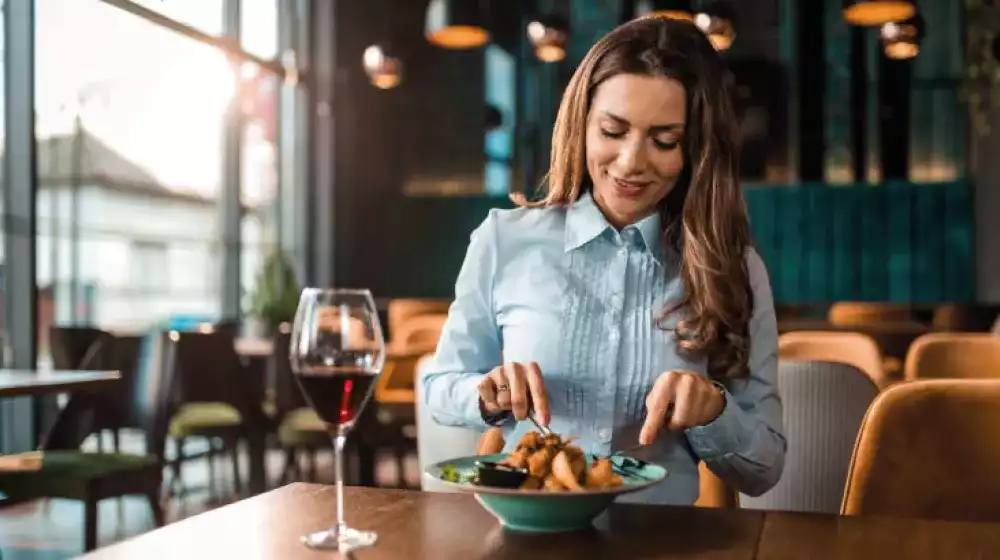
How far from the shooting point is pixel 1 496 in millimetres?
3486

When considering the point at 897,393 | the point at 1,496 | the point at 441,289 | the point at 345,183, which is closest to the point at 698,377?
the point at 897,393

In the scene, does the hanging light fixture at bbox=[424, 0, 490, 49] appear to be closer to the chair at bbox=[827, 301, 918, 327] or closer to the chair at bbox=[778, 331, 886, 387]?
the chair at bbox=[778, 331, 886, 387]

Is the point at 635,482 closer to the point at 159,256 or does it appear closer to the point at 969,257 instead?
the point at 159,256

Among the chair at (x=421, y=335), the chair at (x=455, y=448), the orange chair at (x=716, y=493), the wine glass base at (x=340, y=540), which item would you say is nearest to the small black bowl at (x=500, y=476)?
the wine glass base at (x=340, y=540)

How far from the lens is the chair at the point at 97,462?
3.46 m

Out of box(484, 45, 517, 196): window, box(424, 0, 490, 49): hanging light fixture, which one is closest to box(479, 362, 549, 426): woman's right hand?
box(424, 0, 490, 49): hanging light fixture

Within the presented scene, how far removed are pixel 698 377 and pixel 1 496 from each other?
3019 mm

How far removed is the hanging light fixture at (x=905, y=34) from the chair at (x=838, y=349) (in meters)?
3.77

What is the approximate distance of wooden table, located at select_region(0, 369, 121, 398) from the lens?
3.09 metres

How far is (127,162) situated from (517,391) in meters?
5.82

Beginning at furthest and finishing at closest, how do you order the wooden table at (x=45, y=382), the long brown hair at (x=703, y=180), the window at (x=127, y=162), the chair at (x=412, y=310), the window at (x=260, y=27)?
the chair at (x=412, y=310)
the window at (x=260, y=27)
the window at (x=127, y=162)
the wooden table at (x=45, y=382)
the long brown hair at (x=703, y=180)

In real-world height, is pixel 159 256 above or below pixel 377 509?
above

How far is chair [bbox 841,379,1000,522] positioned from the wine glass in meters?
0.75

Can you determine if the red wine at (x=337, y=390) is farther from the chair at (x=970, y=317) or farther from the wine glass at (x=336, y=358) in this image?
the chair at (x=970, y=317)
